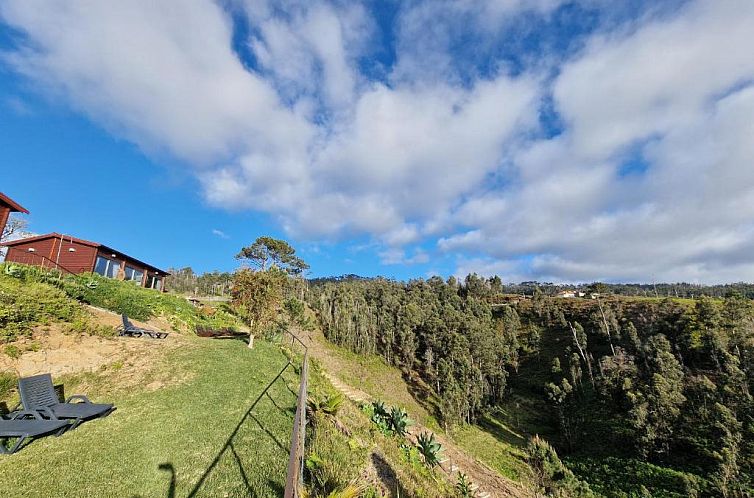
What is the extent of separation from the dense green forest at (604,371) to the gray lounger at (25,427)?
27065 mm

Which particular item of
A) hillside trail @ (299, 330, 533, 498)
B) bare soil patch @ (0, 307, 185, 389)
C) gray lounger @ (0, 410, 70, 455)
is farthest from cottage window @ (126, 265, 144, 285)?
gray lounger @ (0, 410, 70, 455)

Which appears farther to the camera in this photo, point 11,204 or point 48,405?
point 11,204

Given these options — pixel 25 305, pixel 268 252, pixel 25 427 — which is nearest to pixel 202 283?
pixel 268 252

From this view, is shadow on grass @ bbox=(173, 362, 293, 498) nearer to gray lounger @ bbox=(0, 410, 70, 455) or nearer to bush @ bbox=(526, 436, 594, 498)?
gray lounger @ bbox=(0, 410, 70, 455)

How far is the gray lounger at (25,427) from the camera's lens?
16.7 feet

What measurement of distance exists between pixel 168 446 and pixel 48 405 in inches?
110

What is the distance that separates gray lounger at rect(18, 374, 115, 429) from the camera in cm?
589

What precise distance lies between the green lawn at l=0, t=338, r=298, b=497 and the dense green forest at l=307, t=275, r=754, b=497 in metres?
24.0

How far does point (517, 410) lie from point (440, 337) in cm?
1077

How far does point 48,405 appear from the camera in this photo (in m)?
6.17

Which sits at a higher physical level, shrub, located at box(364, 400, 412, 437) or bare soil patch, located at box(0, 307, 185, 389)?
bare soil patch, located at box(0, 307, 185, 389)

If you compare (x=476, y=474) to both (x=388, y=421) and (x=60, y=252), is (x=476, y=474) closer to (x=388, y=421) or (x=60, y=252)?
(x=388, y=421)

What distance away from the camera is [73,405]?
6449 mm

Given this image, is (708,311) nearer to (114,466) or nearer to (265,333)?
(265,333)
